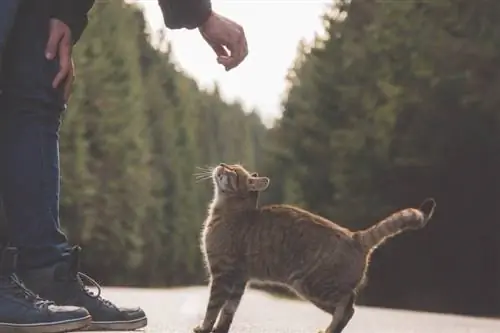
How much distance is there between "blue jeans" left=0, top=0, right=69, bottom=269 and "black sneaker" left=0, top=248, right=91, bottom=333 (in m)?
0.12

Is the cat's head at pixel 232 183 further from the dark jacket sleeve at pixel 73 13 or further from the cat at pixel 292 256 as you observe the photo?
the dark jacket sleeve at pixel 73 13

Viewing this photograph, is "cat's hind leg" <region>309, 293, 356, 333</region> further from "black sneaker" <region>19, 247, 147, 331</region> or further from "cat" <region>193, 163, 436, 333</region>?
"black sneaker" <region>19, 247, 147, 331</region>

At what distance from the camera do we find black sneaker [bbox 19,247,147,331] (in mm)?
3570

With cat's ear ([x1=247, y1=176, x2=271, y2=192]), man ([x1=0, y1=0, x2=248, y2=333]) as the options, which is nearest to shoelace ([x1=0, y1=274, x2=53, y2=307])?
man ([x1=0, y1=0, x2=248, y2=333])

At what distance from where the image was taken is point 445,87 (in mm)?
14898

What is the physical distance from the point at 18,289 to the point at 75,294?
325mm

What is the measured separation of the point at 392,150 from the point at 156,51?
26.8 m

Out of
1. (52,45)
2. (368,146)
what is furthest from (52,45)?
(368,146)

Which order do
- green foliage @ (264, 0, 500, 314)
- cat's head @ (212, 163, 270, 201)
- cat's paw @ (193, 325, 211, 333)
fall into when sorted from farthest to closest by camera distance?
green foliage @ (264, 0, 500, 314), cat's head @ (212, 163, 270, 201), cat's paw @ (193, 325, 211, 333)

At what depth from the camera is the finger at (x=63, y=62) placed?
11.6 ft

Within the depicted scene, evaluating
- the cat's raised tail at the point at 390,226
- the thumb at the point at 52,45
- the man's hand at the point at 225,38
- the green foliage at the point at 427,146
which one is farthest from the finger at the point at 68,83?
the green foliage at the point at 427,146

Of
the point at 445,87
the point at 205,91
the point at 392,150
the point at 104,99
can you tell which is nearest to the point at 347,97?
the point at 392,150

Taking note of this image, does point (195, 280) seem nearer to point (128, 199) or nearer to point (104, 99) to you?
point (128, 199)

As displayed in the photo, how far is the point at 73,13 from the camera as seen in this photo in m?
3.65
